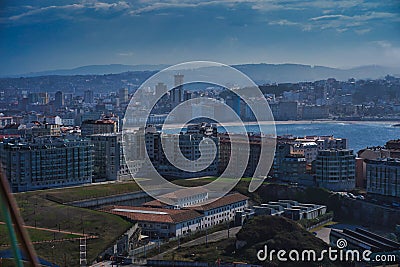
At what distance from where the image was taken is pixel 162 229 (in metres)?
4.14

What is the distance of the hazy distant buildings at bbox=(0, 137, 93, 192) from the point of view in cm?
555

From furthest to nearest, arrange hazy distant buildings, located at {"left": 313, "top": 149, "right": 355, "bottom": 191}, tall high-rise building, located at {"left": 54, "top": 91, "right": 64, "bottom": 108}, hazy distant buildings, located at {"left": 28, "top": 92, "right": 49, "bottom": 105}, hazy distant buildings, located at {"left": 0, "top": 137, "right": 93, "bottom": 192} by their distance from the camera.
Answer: tall high-rise building, located at {"left": 54, "top": 91, "right": 64, "bottom": 108} → hazy distant buildings, located at {"left": 28, "top": 92, "right": 49, "bottom": 105} → hazy distant buildings, located at {"left": 313, "top": 149, "right": 355, "bottom": 191} → hazy distant buildings, located at {"left": 0, "top": 137, "right": 93, "bottom": 192}

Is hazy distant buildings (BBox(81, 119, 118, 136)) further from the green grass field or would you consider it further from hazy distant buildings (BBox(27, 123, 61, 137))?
the green grass field

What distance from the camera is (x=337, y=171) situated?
573 cm

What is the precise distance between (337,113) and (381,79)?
153 cm

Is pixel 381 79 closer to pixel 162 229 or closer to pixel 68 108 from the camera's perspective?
pixel 68 108

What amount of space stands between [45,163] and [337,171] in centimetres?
272

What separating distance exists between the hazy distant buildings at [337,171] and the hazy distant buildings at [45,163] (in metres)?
2.26

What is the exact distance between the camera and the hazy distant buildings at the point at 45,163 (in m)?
5.55

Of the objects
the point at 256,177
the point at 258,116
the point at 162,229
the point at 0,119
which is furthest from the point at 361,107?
the point at 162,229

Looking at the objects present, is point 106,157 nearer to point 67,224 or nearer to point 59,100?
point 67,224

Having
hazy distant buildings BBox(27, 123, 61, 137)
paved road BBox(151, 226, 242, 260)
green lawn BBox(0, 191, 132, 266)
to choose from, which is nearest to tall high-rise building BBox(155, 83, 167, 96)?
hazy distant buildings BBox(27, 123, 61, 137)

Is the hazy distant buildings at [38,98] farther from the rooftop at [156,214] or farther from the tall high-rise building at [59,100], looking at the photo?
the rooftop at [156,214]

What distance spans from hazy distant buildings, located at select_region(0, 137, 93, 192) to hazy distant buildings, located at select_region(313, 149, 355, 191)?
226 centimetres
